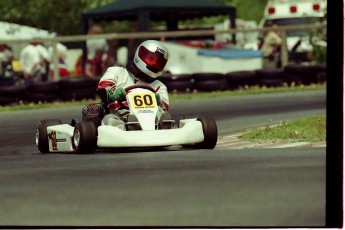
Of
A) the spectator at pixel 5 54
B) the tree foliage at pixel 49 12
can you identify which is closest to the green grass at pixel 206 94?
the spectator at pixel 5 54

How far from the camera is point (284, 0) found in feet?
99.6

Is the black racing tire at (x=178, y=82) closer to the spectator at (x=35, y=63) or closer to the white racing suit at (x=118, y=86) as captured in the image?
the spectator at (x=35, y=63)

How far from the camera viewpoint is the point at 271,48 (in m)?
25.1

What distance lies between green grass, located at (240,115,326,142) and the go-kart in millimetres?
1155

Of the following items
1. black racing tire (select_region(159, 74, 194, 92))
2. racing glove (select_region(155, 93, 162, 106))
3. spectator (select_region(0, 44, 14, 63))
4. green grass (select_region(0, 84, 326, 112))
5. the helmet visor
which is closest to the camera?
racing glove (select_region(155, 93, 162, 106))

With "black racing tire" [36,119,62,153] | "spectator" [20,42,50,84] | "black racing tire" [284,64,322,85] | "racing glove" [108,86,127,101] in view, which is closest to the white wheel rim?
"racing glove" [108,86,127,101]

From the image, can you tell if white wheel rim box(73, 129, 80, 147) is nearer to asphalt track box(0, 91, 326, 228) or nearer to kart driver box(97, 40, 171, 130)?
asphalt track box(0, 91, 326, 228)

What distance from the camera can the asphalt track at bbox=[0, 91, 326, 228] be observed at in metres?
7.42

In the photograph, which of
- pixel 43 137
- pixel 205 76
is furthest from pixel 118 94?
pixel 205 76

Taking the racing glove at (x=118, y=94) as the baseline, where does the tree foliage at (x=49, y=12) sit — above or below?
above

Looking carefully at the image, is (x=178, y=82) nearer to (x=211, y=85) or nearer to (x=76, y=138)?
(x=211, y=85)

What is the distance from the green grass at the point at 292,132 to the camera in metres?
12.7

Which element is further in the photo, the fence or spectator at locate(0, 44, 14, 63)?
spectator at locate(0, 44, 14, 63)

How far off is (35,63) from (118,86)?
1250 cm
